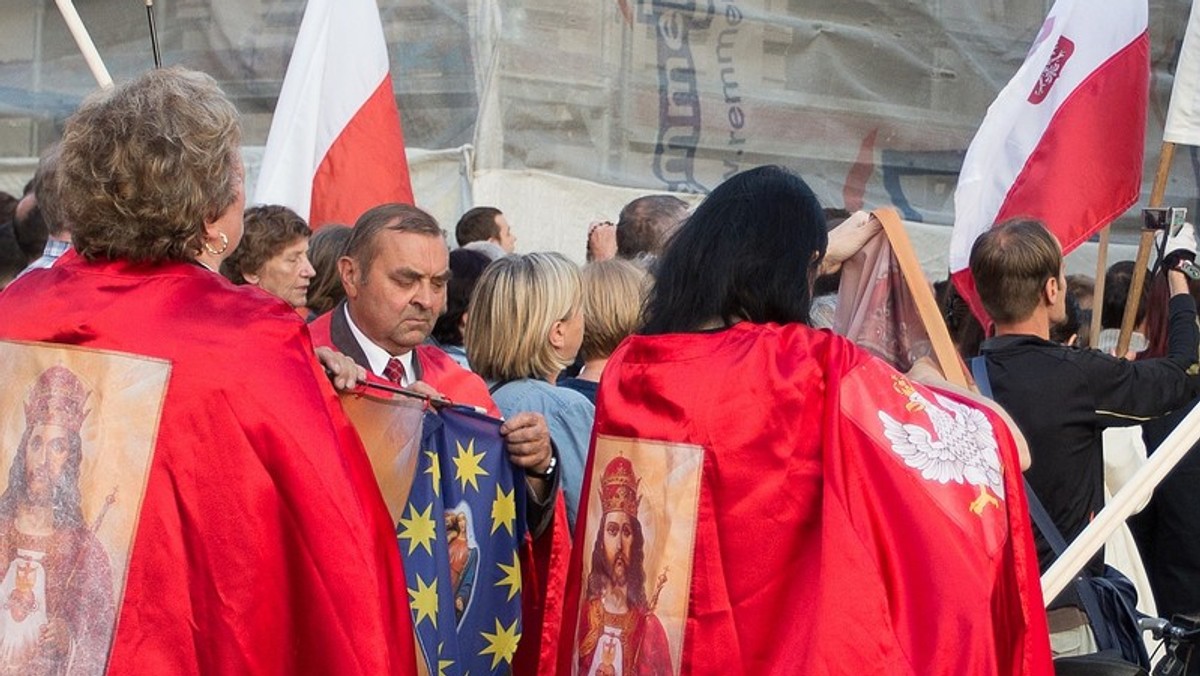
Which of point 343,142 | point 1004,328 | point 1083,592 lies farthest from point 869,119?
point 1083,592

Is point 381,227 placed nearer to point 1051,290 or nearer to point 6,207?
point 1051,290

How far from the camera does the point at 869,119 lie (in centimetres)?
1038

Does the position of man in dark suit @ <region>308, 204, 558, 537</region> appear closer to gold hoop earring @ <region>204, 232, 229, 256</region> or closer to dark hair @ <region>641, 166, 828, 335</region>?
dark hair @ <region>641, 166, 828, 335</region>

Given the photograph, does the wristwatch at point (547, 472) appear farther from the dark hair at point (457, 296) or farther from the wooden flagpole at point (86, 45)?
the wooden flagpole at point (86, 45)

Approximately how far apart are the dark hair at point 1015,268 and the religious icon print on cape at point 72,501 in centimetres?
251

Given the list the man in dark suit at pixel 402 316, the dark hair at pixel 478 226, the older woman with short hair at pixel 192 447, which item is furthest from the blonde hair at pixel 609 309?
the dark hair at pixel 478 226

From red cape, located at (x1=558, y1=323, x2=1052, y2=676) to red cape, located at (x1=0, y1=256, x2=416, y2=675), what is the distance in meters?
0.71

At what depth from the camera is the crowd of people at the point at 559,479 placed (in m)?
3.47

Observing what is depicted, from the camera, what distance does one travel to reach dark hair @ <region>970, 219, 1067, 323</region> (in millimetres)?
5137

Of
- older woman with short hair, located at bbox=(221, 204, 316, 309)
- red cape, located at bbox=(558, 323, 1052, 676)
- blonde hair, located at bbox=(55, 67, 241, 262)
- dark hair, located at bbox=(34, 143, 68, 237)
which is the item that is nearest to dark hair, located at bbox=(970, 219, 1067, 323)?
red cape, located at bbox=(558, 323, 1052, 676)

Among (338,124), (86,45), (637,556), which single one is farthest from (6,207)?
(637,556)

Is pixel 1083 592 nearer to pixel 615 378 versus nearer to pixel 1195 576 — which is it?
pixel 615 378

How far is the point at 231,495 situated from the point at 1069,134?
4612 mm

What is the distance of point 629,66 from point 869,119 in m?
1.49
